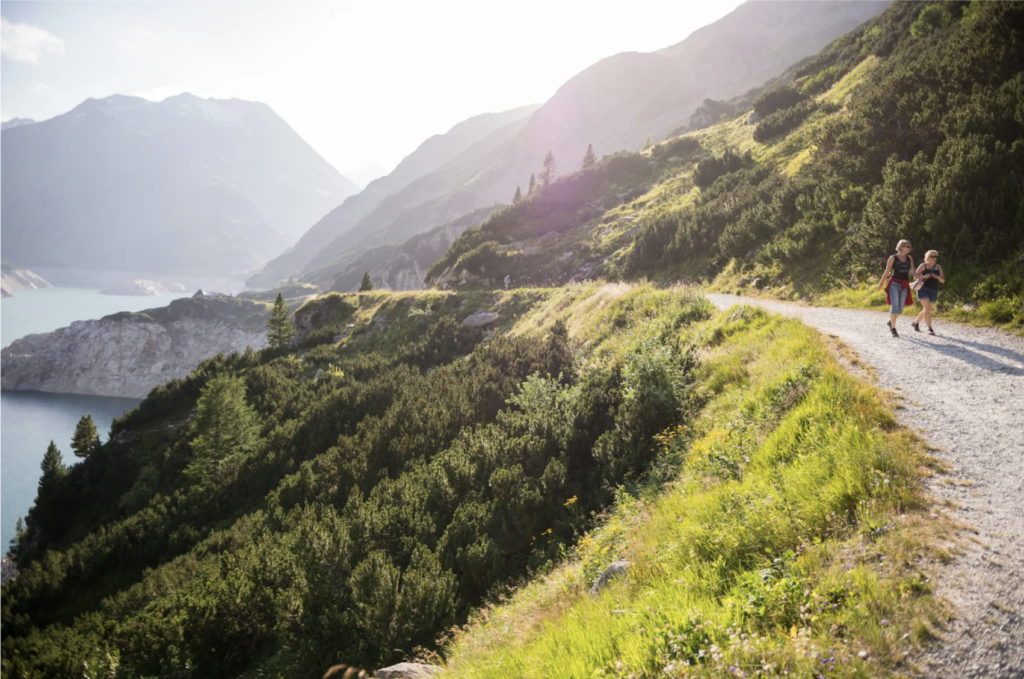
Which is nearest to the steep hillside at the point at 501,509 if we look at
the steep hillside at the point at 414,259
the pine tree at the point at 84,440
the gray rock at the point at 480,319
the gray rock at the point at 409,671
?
the gray rock at the point at 409,671

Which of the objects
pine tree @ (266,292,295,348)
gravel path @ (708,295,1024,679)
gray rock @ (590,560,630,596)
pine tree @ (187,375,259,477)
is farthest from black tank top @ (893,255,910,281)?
pine tree @ (266,292,295,348)

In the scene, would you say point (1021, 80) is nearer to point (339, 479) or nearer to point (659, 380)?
point (659, 380)

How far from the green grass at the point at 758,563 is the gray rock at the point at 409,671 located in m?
0.28

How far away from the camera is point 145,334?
11488 cm

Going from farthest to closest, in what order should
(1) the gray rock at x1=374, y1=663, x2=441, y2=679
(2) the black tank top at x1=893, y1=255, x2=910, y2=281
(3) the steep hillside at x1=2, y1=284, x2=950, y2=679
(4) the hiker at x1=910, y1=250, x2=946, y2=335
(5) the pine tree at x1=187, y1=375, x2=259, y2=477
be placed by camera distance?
1. (5) the pine tree at x1=187, y1=375, x2=259, y2=477
2. (2) the black tank top at x1=893, y1=255, x2=910, y2=281
3. (4) the hiker at x1=910, y1=250, x2=946, y2=335
4. (1) the gray rock at x1=374, y1=663, x2=441, y2=679
5. (3) the steep hillside at x1=2, y1=284, x2=950, y2=679

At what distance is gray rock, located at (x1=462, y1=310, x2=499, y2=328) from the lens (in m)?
23.6

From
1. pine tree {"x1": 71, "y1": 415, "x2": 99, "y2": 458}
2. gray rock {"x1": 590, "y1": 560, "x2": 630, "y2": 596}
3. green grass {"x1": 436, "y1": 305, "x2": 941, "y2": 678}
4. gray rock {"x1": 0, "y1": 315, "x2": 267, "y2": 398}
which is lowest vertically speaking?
gray rock {"x1": 590, "y1": 560, "x2": 630, "y2": 596}

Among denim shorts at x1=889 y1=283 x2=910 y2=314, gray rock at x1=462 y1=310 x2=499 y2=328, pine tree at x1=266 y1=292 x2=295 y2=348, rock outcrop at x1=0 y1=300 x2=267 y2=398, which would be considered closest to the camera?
denim shorts at x1=889 y1=283 x2=910 y2=314

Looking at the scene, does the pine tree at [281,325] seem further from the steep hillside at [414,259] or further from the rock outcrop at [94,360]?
the steep hillside at [414,259]

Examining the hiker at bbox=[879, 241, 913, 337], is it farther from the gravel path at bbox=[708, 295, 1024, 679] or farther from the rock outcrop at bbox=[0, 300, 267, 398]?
the rock outcrop at bbox=[0, 300, 267, 398]

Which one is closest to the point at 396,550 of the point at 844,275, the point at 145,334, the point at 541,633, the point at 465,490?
the point at 465,490

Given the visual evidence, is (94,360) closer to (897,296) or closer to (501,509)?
(501,509)

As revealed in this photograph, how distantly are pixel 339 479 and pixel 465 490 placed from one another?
4.18m

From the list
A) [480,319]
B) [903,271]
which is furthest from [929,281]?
[480,319]
